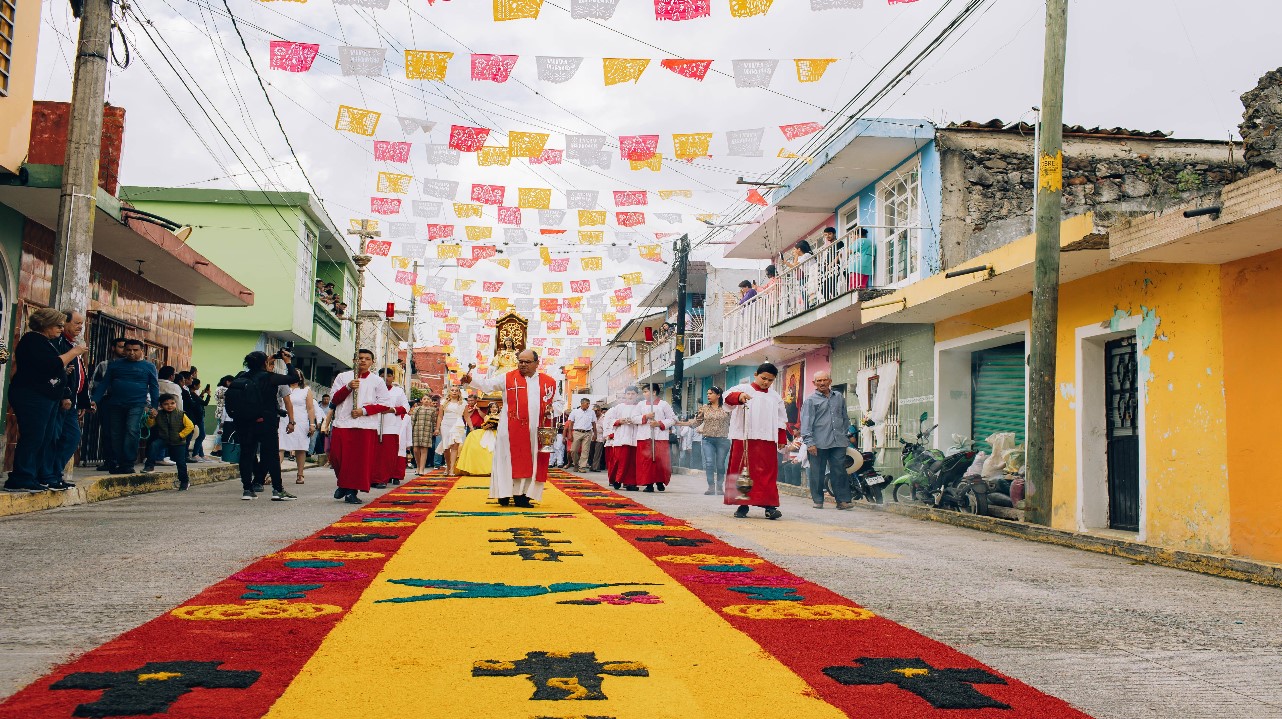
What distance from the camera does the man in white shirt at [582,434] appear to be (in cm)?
2430

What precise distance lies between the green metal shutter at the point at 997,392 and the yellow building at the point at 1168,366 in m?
1.12

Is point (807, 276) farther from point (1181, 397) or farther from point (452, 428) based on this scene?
point (1181, 397)

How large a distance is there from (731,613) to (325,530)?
4.29 metres

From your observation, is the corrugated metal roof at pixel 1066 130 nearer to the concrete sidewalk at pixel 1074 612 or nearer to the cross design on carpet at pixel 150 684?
the concrete sidewalk at pixel 1074 612

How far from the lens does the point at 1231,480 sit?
29.2 feet

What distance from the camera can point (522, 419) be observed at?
426 inches

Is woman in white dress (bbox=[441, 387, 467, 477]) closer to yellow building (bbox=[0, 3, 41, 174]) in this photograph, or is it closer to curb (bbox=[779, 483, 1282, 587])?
curb (bbox=[779, 483, 1282, 587])

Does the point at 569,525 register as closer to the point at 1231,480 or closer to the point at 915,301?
the point at 1231,480

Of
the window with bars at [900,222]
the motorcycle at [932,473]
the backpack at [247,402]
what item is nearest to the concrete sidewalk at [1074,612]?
the motorcycle at [932,473]

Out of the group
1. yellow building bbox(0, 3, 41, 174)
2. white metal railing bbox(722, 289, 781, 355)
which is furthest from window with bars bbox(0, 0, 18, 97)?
white metal railing bbox(722, 289, 781, 355)

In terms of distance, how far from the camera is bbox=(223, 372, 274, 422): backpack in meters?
11.4

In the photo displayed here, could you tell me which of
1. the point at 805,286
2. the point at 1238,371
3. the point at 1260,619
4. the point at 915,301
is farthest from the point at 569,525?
the point at 805,286

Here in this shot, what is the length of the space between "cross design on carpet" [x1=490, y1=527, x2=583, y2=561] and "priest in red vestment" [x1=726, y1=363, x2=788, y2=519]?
135 inches

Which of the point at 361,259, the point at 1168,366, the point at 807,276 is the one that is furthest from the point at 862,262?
the point at 361,259
